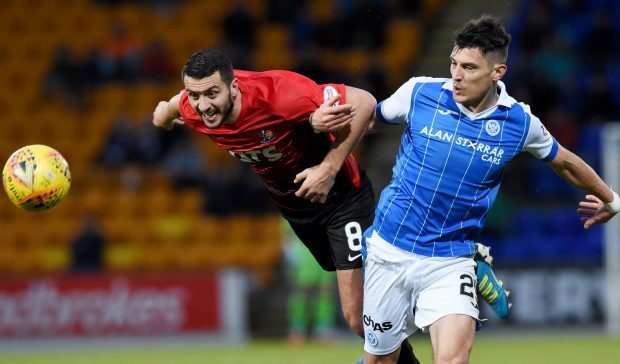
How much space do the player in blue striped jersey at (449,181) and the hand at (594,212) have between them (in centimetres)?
19

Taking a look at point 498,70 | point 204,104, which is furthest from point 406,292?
point 204,104

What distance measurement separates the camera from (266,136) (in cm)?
628

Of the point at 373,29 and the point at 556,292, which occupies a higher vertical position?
the point at 373,29

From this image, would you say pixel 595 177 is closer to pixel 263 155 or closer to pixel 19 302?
pixel 263 155

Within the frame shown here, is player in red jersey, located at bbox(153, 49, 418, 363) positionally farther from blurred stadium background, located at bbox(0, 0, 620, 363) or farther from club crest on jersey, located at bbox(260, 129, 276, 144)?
blurred stadium background, located at bbox(0, 0, 620, 363)

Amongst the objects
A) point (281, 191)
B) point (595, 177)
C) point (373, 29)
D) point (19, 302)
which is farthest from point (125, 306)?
point (595, 177)

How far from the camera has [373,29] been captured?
17844mm

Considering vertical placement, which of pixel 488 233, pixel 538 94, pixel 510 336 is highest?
pixel 538 94

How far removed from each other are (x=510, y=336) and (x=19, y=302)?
669cm

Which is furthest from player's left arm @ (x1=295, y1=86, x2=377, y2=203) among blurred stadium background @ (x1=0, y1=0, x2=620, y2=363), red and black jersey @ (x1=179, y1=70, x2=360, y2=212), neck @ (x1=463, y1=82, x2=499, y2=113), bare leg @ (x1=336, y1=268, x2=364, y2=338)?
blurred stadium background @ (x1=0, y1=0, x2=620, y2=363)

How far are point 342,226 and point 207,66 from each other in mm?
1496

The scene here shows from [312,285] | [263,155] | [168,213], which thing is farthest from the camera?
[168,213]

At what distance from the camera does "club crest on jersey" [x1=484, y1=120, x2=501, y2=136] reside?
5.79 metres

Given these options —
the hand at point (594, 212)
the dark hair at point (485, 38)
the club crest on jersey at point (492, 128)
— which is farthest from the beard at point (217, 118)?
→ the hand at point (594, 212)
